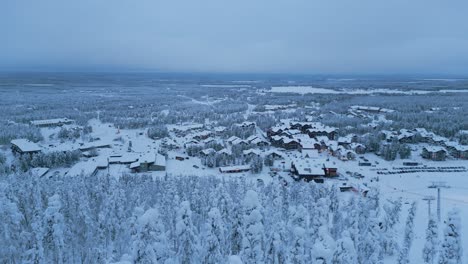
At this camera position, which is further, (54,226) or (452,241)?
(54,226)

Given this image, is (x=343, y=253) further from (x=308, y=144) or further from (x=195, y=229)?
(x=308, y=144)

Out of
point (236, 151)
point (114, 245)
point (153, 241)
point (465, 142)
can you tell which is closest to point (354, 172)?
point (236, 151)

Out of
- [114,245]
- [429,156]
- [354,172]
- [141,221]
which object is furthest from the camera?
[429,156]

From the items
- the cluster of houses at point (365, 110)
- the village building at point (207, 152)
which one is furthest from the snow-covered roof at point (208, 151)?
the cluster of houses at point (365, 110)

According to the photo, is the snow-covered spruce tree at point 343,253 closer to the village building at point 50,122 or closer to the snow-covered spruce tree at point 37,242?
the snow-covered spruce tree at point 37,242

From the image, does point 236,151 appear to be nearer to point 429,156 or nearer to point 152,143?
point 152,143

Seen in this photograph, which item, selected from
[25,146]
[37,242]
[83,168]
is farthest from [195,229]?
[25,146]

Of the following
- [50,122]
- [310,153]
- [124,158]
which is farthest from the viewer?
[50,122]

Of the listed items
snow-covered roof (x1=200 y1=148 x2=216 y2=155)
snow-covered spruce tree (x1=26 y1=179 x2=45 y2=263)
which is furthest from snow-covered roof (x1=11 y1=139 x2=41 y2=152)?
snow-covered spruce tree (x1=26 y1=179 x2=45 y2=263)

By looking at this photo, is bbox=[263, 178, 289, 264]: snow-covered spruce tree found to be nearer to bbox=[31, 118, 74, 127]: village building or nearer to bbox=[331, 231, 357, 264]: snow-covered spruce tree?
bbox=[331, 231, 357, 264]: snow-covered spruce tree
